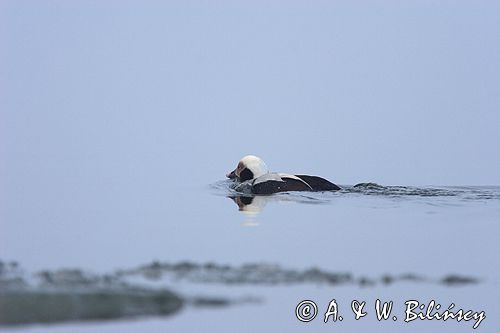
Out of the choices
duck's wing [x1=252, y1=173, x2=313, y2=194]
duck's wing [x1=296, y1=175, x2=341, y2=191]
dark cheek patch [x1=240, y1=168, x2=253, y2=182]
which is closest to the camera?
duck's wing [x1=252, y1=173, x2=313, y2=194]

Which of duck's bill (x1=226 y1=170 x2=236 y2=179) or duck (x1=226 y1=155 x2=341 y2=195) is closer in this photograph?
duck (x1=226 y1=155 x2=341 y2=195)

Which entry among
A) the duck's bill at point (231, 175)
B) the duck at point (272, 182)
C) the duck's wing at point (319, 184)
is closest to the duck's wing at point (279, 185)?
the duck at point (272, 182)

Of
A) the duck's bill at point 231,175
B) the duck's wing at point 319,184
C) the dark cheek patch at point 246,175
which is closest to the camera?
the duck's wing at point 319,184

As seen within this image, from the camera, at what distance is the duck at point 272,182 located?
448 inches

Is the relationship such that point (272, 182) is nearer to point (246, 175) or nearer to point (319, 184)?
point (319, 184)

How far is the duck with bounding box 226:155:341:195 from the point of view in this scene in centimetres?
1138

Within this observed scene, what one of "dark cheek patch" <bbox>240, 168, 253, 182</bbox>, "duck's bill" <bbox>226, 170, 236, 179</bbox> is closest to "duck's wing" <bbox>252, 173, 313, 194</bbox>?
"dark cheek patch" <bbox>240, 168, 253, 182</bbox>

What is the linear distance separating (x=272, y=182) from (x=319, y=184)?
2.09 ft

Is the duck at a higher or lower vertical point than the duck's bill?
lower

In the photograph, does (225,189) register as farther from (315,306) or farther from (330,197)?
(315,306)

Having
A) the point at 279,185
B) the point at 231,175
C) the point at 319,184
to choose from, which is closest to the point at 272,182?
the point at 279,185

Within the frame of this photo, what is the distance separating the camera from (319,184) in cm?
Result: 1165

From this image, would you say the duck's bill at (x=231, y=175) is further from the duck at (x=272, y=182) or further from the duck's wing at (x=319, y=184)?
the duck's wing at (x=319, y=184)

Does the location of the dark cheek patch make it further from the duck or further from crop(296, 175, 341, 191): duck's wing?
crop(296, 175, 341, 191): duck's wing
